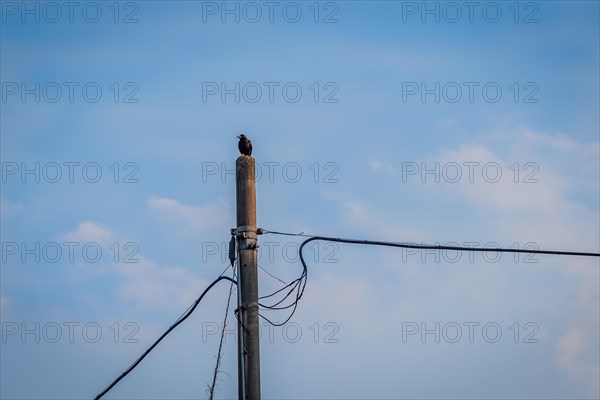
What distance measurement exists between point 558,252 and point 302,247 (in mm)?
3330

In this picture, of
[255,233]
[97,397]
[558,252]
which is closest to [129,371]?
[97,397]

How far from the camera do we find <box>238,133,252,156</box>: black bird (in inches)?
372

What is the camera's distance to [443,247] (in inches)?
397

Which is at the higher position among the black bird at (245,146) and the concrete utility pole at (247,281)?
the black bird at (245,146)

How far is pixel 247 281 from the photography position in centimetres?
908

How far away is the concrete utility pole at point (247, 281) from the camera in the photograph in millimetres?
8906

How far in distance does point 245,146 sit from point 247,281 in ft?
5.30

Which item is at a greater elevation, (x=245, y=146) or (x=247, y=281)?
(x=245, y=146)

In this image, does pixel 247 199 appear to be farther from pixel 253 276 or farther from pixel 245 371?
pixel 245 371

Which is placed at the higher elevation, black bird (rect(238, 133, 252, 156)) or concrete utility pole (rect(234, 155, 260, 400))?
black bird (rect(238, 133, 252, 156))

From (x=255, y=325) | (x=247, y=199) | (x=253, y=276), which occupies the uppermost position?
(x=247, y=199)

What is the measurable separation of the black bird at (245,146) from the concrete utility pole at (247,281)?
0.09m

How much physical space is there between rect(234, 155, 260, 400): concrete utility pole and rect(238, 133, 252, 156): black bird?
9 cm

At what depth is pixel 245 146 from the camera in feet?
31.0
